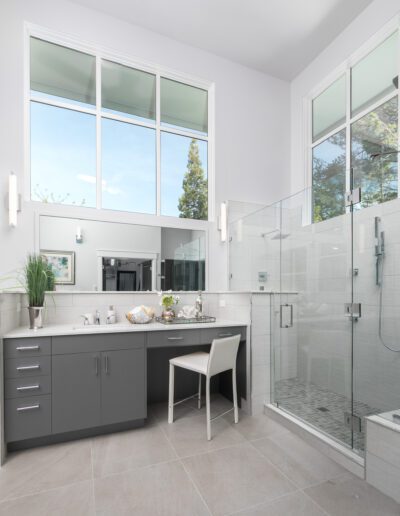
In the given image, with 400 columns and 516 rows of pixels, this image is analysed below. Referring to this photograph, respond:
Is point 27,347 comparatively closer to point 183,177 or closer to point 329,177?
point 183,177

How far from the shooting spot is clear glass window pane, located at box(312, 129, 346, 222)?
8.86 feet

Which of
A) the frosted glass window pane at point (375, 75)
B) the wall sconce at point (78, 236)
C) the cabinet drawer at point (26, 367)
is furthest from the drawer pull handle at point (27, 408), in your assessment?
the frosted glass window pane at point (375, 75)

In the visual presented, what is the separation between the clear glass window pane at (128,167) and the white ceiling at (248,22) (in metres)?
1.20

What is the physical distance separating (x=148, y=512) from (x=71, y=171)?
2959 millimetres

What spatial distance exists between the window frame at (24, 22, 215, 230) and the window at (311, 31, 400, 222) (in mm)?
1424

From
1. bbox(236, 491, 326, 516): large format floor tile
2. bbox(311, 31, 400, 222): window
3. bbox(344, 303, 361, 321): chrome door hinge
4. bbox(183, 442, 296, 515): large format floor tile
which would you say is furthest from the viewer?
bbox(311, 31, 400, 222): window

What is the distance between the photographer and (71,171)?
122 inches

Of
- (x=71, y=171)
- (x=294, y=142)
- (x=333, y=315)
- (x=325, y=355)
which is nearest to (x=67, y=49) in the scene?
(x=71, y=171)

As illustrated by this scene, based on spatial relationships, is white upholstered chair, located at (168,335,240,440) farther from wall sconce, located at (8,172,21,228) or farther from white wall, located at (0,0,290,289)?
wall sconce, located at (8,172,21,228)

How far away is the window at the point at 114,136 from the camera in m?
3.03

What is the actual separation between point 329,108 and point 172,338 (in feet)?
11.3

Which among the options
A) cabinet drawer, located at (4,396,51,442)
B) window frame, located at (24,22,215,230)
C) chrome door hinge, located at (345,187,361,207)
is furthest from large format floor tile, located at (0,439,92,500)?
chrome door hinge, located at (345,187,361,207)

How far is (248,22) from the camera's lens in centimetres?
333

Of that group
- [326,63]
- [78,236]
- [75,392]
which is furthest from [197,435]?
[326,63]
